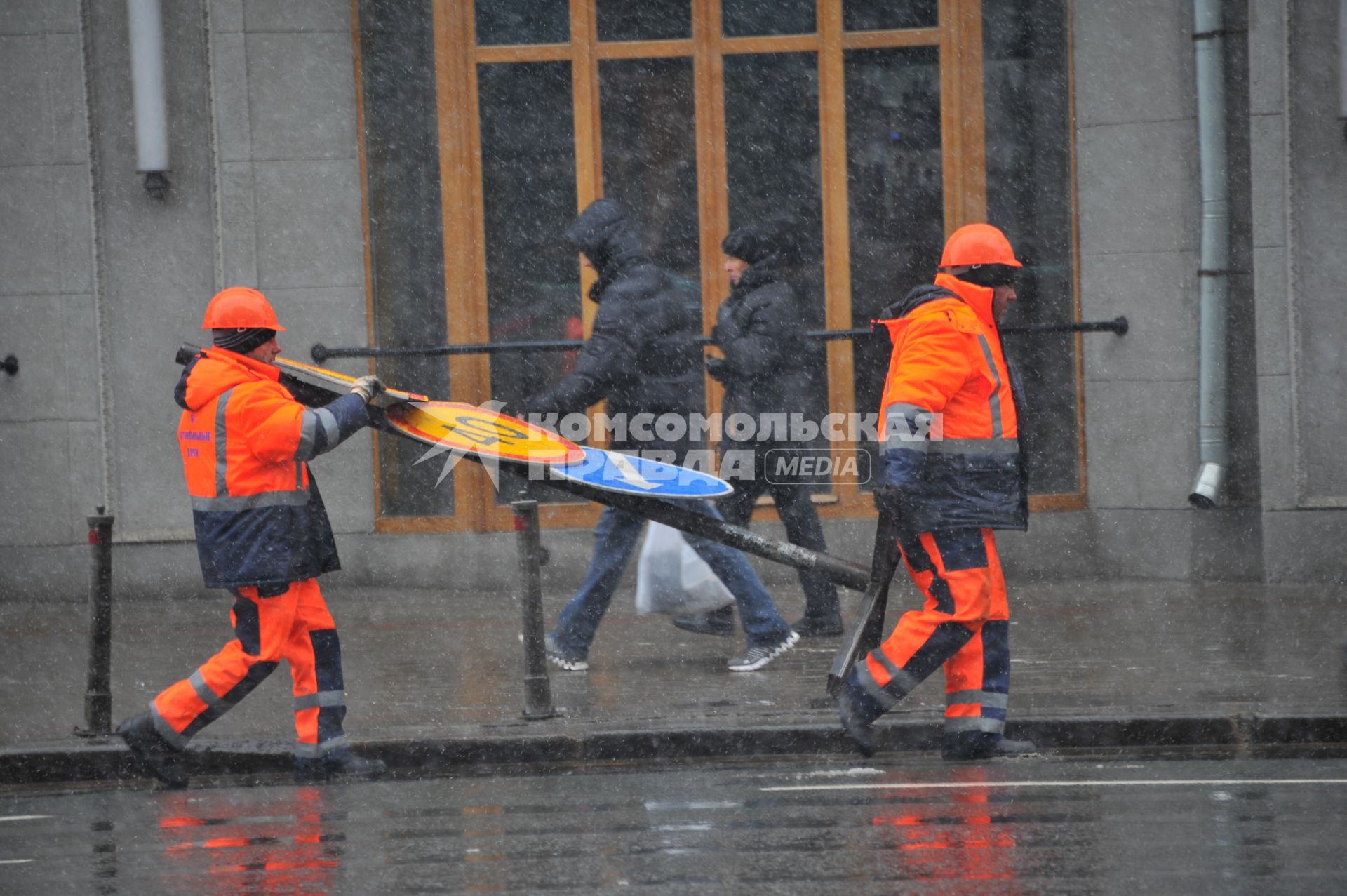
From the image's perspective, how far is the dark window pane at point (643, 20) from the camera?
36.1 ft

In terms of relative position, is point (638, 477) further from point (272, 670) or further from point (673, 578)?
point (272, 670)

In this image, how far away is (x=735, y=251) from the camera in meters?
8.80

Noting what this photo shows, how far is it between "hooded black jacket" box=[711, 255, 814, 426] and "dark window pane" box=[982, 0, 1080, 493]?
2649 millimetres


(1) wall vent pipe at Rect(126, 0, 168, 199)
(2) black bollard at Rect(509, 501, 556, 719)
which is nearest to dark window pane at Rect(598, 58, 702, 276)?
(1) wall vent pipe at Rect(126, 0, 168, 199)

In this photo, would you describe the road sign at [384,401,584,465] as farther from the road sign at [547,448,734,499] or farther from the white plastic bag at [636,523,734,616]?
the white plastic bag at [636,523,734,616]

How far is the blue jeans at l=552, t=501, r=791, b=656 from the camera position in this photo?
825cm

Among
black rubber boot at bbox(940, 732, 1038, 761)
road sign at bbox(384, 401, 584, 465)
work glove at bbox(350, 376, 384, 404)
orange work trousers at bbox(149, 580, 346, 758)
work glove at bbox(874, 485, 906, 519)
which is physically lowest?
black rubber boot at bbox(940, 732, 1038, 761)

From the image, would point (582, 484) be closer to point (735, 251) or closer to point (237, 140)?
point (735, 251)

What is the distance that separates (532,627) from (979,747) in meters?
1.89

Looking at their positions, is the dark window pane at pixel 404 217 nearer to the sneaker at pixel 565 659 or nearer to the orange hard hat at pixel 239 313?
the sneaker at pixel 565 659

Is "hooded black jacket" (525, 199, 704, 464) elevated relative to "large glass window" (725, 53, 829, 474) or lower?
lower

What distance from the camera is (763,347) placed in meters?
8.76

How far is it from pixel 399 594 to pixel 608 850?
18.9ft

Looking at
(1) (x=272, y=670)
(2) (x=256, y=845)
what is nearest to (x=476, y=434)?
(1) (x=272, y=670)
